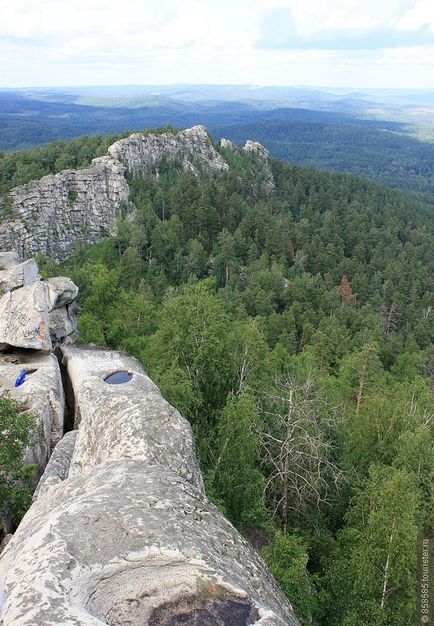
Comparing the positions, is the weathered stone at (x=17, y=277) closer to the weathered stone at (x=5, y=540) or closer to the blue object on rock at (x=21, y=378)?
the blue object on rock at (x=21, y=378)

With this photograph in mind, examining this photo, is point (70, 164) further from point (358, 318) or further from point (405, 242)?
point (405, 242)

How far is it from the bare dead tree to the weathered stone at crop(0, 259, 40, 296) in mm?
15443

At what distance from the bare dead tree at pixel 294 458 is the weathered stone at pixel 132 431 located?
6.07 meters

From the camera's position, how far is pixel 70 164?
98.0 m

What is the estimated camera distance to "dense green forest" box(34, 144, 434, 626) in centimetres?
1639

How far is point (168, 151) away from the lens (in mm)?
111438

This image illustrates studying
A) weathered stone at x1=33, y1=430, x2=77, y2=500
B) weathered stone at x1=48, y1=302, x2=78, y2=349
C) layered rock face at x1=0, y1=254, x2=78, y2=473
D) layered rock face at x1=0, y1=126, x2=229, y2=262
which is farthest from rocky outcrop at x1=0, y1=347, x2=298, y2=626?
layered rock face at x1=0, y1=126, x2=229, y2=262

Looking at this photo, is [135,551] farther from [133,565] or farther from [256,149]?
[256,149]

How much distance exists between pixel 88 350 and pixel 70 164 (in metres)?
83.2

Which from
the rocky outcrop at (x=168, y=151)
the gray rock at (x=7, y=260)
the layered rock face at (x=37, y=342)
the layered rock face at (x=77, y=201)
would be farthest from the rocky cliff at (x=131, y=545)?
the rocky outcrop at (x=168, y=151)

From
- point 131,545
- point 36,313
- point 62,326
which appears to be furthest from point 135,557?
point 62,326

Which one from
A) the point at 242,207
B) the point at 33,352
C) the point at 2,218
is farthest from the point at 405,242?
the point at 33,352

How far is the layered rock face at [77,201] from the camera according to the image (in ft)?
271

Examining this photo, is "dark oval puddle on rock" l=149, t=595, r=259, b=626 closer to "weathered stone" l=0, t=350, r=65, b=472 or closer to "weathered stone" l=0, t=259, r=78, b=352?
"weathered stone" l=0, t=350, r=65, b=472
